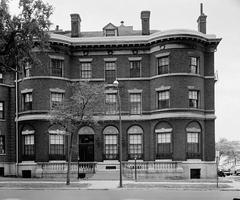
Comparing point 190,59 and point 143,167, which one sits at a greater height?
point 190,59

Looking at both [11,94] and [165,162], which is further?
[11,94]

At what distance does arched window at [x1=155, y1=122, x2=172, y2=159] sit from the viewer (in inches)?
1598

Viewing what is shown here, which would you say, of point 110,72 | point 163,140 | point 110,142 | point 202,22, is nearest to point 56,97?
point 110,72

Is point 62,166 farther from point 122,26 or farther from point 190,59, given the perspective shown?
point 122,26

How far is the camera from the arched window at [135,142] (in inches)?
1674

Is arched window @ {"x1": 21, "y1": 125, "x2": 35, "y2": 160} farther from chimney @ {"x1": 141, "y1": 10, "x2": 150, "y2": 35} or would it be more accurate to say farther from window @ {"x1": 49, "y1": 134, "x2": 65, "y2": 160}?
chimney @ {"x1": 141, "y1": 10, "x2": 150, "y2": 35}

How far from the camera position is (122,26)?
167 feet

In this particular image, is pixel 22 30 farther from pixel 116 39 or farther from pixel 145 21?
pixel 145 21

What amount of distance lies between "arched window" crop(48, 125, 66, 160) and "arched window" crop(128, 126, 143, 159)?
6308 millimetres

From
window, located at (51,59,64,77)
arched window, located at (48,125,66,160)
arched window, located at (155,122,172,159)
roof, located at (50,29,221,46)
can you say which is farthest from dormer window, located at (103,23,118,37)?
arched window, located at (48,125,66,160)

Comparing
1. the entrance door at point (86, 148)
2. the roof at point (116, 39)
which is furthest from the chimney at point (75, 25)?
the entrance door at point (86, 148)

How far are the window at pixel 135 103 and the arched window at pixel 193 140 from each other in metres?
5.24

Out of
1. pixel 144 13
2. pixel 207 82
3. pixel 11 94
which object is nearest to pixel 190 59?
pixel 207 82

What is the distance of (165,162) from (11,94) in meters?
16.6
